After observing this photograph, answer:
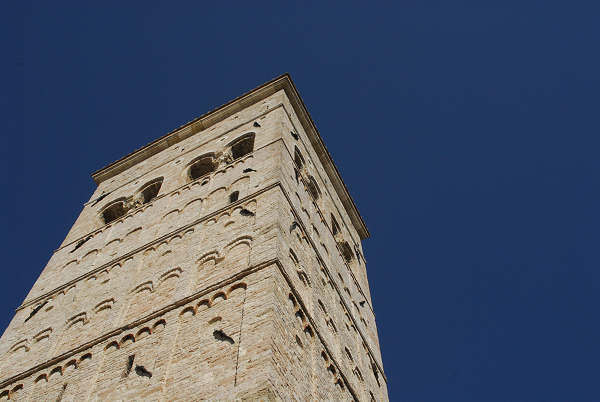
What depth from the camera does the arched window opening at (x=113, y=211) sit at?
1936 centimetres

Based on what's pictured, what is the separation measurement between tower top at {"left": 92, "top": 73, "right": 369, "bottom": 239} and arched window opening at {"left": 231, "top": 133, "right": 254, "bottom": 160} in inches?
109

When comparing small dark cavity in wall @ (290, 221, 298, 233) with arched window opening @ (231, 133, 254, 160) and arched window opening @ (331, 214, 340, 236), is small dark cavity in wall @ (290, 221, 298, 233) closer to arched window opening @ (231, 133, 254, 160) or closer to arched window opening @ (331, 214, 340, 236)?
arched window opening @ (231, 133, 254, 160)

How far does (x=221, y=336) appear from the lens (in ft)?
31.7

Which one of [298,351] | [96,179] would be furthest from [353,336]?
[96,179]

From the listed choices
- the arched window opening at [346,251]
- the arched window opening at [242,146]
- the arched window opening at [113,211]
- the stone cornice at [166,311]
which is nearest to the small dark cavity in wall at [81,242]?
the arched window opening at [113,211]

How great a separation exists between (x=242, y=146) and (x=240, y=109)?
293 centimetres

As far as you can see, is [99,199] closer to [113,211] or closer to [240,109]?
[113,211]

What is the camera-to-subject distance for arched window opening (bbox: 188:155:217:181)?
63.2 ft

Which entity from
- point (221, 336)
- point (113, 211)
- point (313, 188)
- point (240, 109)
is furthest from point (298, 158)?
point (221, 336)

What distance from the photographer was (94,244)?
17.0 m

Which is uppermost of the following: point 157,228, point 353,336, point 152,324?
point 157,228

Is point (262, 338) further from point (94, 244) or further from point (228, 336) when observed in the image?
point (94, 244)

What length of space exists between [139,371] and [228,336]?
4.80 feet

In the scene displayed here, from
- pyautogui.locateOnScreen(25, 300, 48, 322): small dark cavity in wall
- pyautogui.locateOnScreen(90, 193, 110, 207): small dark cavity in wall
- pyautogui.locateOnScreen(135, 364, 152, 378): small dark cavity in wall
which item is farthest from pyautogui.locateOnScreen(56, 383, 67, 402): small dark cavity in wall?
pyautogui.locateOnScreen(90, 193, 110, 207): small dark cavity in wall
